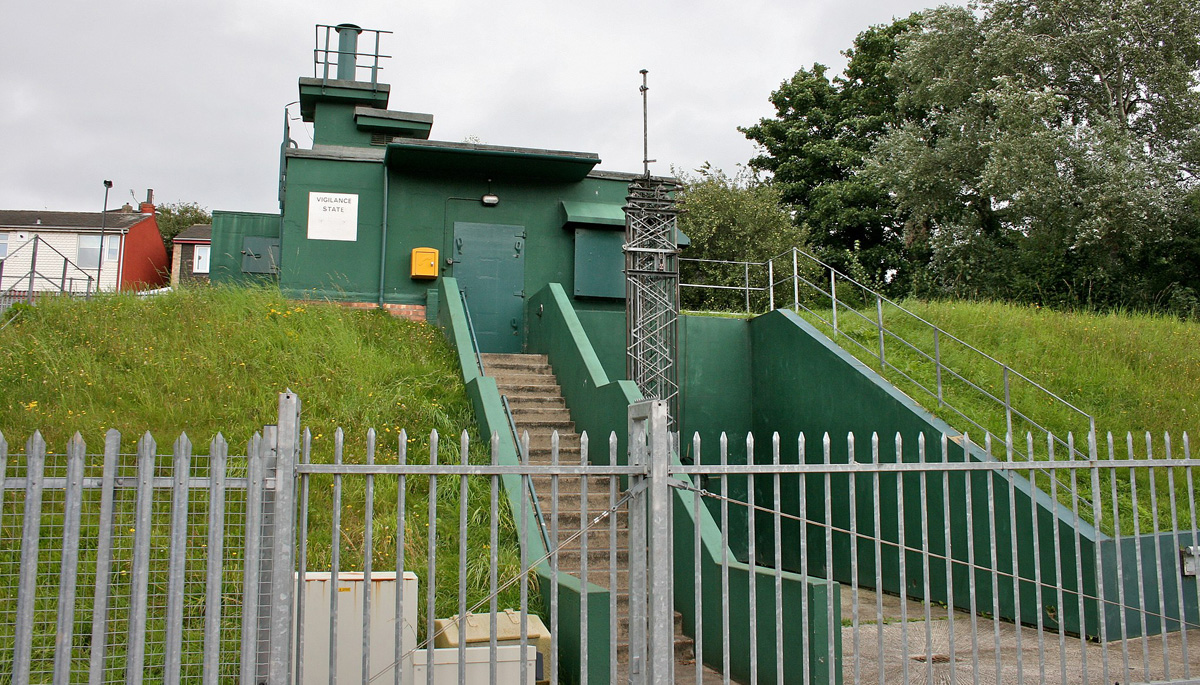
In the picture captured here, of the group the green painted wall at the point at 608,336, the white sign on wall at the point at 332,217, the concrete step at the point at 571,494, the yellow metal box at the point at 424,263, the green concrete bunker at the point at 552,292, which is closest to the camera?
the concrete step at the point at 571,494

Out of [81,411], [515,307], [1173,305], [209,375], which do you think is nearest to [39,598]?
[81,411]

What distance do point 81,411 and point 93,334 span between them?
248cm

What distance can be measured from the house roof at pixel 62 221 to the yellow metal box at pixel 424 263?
24.8 meters

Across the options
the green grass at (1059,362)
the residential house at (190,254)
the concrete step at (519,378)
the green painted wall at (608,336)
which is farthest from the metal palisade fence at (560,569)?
the residential house at (190,254)

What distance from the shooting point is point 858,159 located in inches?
1119

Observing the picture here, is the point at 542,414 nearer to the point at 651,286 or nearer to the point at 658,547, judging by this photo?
the point at 651,286

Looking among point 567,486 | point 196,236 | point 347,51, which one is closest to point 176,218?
point 196,236

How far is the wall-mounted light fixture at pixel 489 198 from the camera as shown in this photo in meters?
15.0

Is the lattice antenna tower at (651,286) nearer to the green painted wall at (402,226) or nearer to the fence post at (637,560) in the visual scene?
the green painted wall at (402,226)

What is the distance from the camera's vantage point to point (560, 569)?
761cm

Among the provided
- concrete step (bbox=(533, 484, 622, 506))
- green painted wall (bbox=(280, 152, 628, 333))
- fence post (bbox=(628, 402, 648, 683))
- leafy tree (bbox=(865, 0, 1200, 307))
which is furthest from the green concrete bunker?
leafy tree (bbox=(865, 0, 1200, 307))

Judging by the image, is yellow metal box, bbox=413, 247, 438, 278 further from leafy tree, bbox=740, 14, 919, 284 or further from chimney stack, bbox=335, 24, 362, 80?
leafy tree, bbox=740, 14, 919, 284

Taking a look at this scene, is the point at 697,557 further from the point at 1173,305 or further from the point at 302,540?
the point at 1173,305

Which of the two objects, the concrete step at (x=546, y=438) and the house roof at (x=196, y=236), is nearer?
the concrete step at (x=546, y=438)
